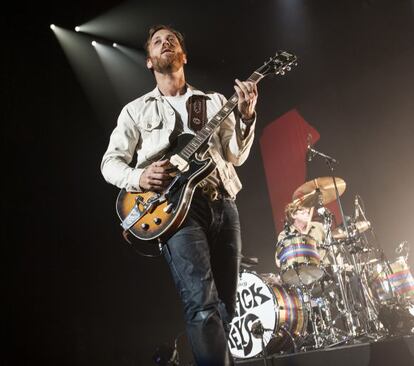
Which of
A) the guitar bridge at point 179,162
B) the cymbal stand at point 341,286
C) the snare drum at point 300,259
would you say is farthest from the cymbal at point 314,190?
the guitar bridge at point 179,162

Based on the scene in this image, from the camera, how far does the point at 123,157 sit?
2.23 meters

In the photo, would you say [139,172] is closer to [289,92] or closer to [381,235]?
[381,235]

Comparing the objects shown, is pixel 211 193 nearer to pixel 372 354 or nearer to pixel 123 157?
pixel 123 157

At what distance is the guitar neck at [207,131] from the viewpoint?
81.4 inches

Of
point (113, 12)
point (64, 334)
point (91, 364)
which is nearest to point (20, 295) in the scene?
point (64, 334)

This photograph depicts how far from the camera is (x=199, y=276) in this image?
172 cm

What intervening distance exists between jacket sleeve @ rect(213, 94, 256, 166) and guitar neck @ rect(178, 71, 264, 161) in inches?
2.7

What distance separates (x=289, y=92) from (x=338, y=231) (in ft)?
11.0

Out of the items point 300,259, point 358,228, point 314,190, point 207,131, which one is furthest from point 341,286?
point 207,131

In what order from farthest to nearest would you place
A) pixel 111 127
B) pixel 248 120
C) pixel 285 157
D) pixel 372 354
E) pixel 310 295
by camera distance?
pixel 285 157 → pixel 111 127 → pixel 310 295 → pixel 372 354 → pixel 248 120

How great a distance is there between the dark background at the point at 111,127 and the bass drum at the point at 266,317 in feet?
5.59

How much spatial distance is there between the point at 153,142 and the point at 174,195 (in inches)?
15.1

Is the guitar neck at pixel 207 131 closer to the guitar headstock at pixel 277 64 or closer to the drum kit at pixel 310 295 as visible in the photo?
the guitar headstock at pixel 277 64

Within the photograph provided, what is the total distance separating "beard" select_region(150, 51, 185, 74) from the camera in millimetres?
2359
